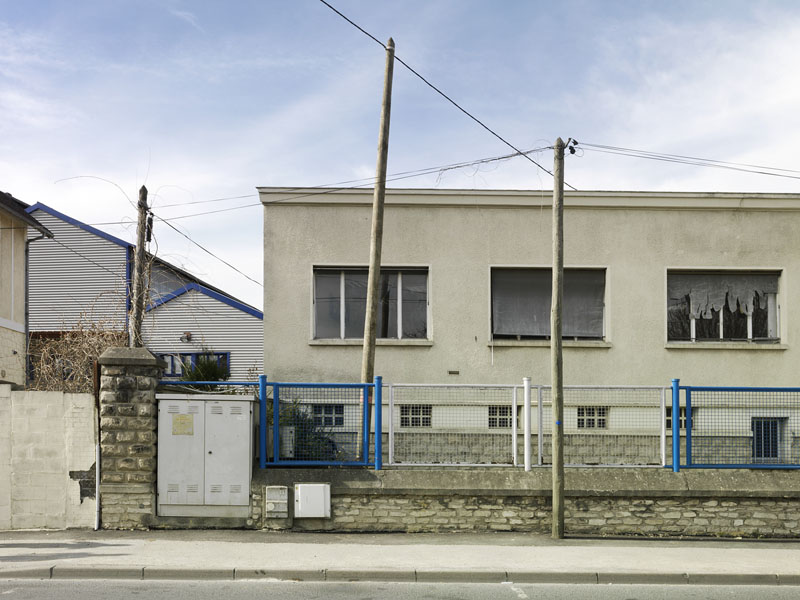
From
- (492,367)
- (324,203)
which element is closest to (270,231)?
(324,203)

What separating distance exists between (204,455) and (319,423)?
5.56 ft

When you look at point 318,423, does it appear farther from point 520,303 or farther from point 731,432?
point 520,303

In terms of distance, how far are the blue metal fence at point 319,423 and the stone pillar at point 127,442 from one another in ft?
5.24

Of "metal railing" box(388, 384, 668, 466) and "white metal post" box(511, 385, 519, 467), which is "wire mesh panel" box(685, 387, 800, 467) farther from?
"white metal post" box(511, 385, 519, 467)

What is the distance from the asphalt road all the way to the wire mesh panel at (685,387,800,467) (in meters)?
3.13

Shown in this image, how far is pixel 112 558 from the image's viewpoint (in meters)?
9.79

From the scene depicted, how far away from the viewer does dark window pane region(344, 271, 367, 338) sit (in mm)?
17125

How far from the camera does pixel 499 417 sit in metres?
12.4

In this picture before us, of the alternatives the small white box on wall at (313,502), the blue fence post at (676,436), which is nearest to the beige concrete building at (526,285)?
the blue fence post at (676,436)

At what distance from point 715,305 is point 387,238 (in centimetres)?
705

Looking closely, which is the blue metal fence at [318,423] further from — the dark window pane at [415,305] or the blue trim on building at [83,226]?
the blue trim on building at [83,226]

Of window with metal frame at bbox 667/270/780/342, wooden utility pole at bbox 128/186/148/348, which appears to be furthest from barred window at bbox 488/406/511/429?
wooden utility pole at bbox 128/186/148/348

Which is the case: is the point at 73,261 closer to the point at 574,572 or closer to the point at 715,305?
the point at 715,305

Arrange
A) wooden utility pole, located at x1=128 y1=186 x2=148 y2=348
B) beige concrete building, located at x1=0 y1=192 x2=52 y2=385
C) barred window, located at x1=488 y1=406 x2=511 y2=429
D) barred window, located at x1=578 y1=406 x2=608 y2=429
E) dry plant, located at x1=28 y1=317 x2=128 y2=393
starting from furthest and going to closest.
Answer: dry plant, located at x1=28 y1=317 x2=128 y2=393 → beige concrete building, located at x1=0 y1=192 x2=52 y2=385 → wooden utility pole, located at x1=128 y1=186 x2=148 y2=348 → barred window, located at x1=578 y1=406 x2=608 y2=429 → barred window, located at x1=488 y1=406 x2=511 y2=429
